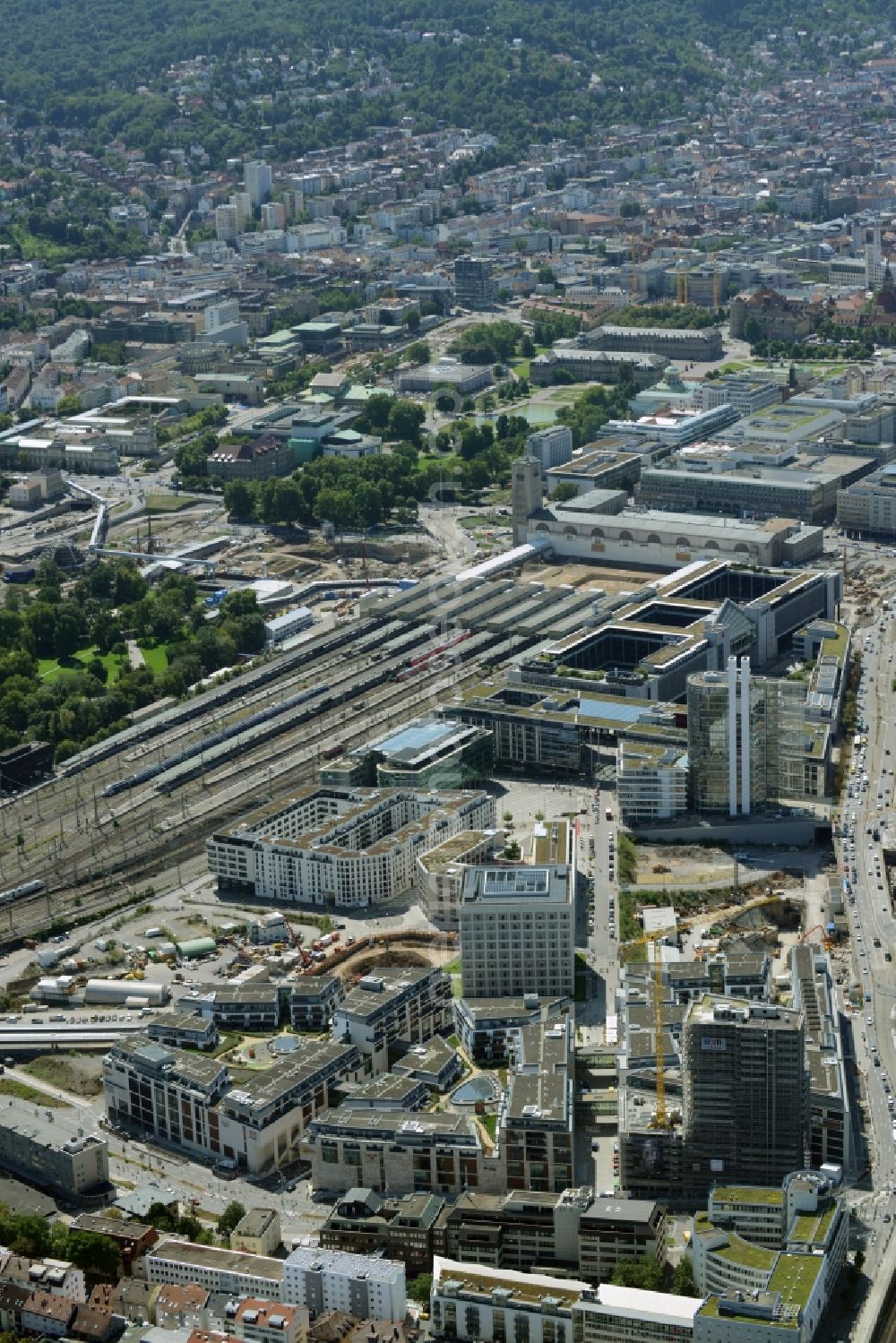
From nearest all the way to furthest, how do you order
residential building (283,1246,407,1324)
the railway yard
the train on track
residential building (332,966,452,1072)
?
residential building (283,1246,407,1324), residential building (332,966,452,1072), the train on track, the railway yard

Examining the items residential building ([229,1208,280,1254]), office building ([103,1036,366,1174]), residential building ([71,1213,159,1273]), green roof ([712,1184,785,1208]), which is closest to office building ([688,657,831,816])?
office building ([103,1036,366,1174])

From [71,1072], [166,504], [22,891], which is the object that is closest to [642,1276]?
[71,1072]

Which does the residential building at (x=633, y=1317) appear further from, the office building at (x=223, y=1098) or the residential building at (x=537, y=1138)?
the office building at (x=223, y=1098)

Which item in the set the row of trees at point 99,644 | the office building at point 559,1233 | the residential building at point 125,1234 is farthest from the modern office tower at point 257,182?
the office building at point 559,1233

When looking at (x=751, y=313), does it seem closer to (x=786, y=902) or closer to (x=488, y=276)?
(x=488, y=276)

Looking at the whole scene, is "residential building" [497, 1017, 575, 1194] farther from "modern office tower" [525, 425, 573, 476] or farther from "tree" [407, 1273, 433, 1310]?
"modern office tower" [525, 425, 573, 476]

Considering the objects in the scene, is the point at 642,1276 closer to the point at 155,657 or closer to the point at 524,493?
the point at 155,657

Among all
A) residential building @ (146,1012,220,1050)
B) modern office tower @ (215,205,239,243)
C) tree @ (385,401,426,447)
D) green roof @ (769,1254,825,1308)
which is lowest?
residential building @ (146,1012,220,1050)

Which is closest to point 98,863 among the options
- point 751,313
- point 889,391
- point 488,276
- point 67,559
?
point 67,559
